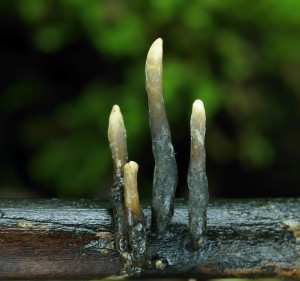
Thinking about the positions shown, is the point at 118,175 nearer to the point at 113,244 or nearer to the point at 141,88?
the point at 113,244

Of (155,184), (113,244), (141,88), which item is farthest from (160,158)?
(141,88)

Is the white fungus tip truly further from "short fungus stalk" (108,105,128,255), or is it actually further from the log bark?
the log bark

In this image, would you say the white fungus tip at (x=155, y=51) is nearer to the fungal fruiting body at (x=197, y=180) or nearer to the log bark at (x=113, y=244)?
the fungal fruiting body at (x=197, y=180)

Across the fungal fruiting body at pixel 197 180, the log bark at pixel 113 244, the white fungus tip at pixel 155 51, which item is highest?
the white fungus tip at pixel 155 51

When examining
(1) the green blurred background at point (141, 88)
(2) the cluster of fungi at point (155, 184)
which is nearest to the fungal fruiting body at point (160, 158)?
(2) the cluster of fungi at point (155, 184)

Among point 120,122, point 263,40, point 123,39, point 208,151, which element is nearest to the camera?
point 120,122

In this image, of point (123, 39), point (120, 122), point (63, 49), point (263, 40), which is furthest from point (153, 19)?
point (120, 122)

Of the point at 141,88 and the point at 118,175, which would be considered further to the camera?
the point at 141,88

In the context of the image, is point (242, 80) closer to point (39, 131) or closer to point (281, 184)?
point (281, 184)
